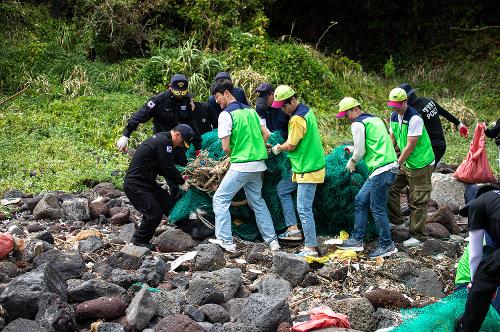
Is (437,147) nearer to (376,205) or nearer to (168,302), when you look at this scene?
(376,205)

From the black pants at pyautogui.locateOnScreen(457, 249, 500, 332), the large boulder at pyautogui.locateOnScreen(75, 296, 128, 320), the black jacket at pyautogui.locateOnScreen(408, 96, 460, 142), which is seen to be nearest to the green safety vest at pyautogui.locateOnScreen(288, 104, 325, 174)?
the black jacket at pyautogui.locateOnScreen(408, 96, 460, 142)

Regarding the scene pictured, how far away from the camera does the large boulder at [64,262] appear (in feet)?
22.9

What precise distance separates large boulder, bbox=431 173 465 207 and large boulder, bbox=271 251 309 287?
3811 mm

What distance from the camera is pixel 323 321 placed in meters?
5.67

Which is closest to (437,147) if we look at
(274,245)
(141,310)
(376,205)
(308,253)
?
(376,205)

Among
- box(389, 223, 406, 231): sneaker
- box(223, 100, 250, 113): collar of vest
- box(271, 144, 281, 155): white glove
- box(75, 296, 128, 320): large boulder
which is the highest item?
box(223, 100, 250, 113): collar of vest

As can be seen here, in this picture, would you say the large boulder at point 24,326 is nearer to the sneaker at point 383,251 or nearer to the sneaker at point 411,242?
the sneaker at point 383,251

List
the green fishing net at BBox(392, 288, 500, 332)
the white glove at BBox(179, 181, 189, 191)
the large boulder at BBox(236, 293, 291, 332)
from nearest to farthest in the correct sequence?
the green fishing net at BBox(392, 288, 500, 332) < the large boulder at BBox(236, 293, 291, 332) < the white glove at BBox(179, 181, 189, 191)

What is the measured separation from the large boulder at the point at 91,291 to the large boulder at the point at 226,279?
789 mm

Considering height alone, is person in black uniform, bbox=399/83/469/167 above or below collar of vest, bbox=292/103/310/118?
below

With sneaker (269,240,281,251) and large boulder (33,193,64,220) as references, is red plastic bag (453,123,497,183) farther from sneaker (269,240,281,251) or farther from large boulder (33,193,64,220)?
large boulder (33,193,64,220)

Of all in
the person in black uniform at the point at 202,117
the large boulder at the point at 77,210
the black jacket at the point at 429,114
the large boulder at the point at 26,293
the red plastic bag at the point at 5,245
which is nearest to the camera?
the large boulder at the point at 26,293

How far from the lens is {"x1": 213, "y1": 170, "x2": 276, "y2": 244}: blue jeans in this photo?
26.2 feet

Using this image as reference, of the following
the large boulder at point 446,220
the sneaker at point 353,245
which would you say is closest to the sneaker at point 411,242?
the sneaker at point 353,245
